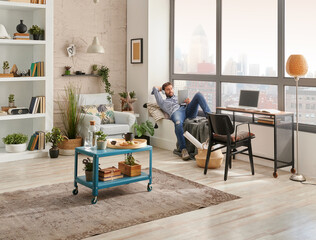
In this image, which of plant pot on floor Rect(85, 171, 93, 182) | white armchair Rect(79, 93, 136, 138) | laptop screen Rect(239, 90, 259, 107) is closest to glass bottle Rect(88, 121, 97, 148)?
plant pot on floor Rect(85, 171, 93, 182)

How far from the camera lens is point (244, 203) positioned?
173 inches

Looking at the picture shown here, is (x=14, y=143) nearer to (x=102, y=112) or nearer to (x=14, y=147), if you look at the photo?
(x=14, y=147)

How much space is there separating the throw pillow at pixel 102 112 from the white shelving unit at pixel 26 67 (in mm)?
586

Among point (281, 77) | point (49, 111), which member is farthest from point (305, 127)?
point (49, 111)

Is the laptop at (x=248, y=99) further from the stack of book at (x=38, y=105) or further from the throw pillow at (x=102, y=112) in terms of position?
the stack of book at (x=38, y=105)

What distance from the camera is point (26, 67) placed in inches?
273

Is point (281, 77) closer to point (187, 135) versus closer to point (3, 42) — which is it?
point (187, 135)

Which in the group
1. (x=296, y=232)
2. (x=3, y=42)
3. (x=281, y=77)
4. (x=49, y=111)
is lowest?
(x=296, y=232)

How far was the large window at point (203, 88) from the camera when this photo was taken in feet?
23.1

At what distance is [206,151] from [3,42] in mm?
3219

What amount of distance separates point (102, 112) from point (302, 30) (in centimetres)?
330

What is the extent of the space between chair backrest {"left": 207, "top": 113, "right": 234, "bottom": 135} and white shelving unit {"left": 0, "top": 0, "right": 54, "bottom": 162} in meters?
2.67

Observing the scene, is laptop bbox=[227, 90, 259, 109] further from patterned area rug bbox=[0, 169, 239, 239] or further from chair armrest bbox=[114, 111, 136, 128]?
chair armrest bbox=[114, 111, 136, 128]

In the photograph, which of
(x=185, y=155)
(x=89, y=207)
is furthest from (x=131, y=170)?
(x=185, y=155)
